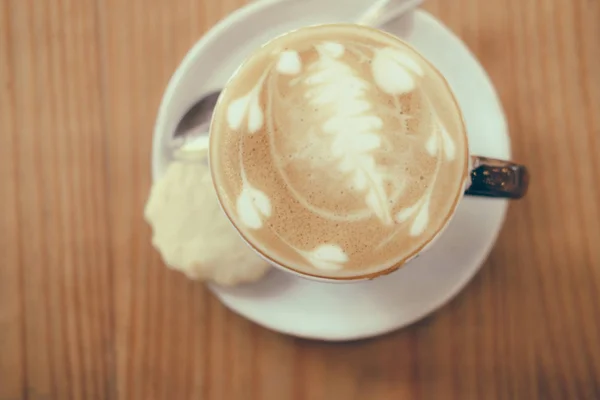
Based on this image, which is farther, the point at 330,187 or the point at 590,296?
the point at 590,296

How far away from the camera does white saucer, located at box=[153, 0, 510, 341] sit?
773mm

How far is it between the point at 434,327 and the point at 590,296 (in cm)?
24

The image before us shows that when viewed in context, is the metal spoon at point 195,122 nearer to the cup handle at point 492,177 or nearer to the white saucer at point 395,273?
the white saucer at point 395,273

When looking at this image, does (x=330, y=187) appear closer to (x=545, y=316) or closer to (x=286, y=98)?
(x=286, y=98)

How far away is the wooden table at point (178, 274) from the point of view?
0.83 metres

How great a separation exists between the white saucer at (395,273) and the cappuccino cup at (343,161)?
0.12m

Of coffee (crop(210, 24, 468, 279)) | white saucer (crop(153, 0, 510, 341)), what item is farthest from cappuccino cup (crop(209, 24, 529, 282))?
white saucer (crop(153, 0, 510, 341))

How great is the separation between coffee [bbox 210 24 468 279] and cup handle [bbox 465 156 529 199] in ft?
0.09

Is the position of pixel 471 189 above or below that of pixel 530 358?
above

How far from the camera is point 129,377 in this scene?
85 centimetres

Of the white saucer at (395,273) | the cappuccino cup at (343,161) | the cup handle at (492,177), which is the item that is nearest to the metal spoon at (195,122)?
the white saucer at (395,273)

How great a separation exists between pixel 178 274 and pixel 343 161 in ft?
1.16

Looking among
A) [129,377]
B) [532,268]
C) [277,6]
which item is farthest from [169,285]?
[532,268]

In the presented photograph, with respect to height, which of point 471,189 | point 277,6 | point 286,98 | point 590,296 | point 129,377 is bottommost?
point 129,377
